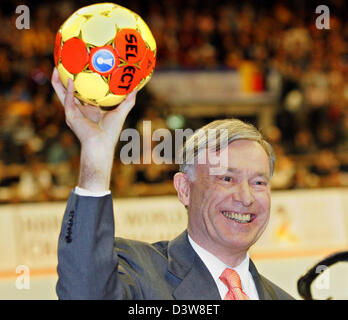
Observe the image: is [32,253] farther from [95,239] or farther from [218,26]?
[218,26]

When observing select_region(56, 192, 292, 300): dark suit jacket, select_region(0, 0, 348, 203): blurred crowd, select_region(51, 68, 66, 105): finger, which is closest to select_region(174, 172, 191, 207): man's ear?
select_region(56, 192, 292, 300): dark suit jacket

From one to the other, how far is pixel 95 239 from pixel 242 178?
2.32 feet

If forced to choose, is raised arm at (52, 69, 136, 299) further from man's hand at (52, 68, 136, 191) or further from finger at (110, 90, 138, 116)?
finger at (110, 90, 138, 116)

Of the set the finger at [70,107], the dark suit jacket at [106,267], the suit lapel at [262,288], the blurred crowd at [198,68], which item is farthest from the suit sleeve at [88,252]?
the blurred crowd at [198,68]

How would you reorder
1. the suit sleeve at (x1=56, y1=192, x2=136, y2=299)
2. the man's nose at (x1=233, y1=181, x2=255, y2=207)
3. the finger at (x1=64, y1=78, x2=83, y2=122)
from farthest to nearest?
the man's nose at (x1=233, y1=181, x2=255, y2=207), the finger at (x1=64, y1=78, x2=83, y2=122), the suit sleeve at (x1=56, y1=192, x2=136, y2=299)

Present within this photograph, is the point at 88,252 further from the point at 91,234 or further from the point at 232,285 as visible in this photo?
the point at 232,285

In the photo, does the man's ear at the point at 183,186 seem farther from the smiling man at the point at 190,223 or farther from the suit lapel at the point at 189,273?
the suit lapel at the point at 189,273

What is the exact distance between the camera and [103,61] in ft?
8.52

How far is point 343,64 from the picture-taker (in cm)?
1388

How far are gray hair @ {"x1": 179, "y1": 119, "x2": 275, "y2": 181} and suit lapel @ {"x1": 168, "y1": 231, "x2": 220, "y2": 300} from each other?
0.98ft

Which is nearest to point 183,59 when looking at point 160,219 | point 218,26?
point 218,26

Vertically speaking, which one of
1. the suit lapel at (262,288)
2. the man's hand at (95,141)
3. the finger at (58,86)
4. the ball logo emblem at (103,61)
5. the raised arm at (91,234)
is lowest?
the suit lapel at (262,288)

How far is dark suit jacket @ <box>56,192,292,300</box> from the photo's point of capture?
1.95m

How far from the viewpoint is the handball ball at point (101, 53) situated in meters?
2.56
